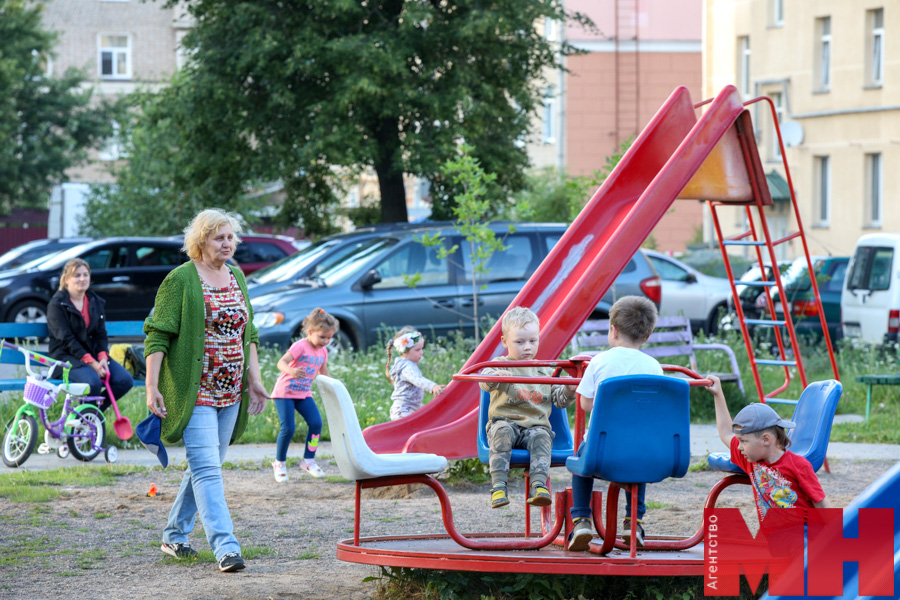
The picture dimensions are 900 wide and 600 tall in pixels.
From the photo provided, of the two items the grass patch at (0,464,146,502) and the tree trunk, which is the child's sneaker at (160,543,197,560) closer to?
the grass patch at (0,464,146,502)

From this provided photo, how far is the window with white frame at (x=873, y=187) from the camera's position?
3139 cm

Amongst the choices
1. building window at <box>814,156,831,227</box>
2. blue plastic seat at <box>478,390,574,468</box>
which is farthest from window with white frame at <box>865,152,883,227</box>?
blue plastic seat at <box>478,390,574,468</box>

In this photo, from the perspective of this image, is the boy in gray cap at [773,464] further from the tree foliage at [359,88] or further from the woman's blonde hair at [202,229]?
the tree foliage at [359,88]

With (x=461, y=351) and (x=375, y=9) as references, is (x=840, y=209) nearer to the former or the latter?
(x=375, y=9)

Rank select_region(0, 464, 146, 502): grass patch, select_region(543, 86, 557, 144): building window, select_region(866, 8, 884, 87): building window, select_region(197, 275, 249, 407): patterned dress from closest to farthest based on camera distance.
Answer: select_region(197, 275, 249, 407): patterned dress → select_region(0, 464, 146, 502): grass patch → select_region(866, 8, 884, 87): building window → select_region(543, 86, 557, 144): building window

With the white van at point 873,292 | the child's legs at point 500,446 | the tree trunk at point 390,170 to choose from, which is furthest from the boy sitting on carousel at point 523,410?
the tree trunk at point 390,170

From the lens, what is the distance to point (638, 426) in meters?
4.73

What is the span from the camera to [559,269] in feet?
28.0

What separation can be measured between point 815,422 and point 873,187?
2808 centimetres

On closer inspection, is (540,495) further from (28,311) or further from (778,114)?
(778,114)

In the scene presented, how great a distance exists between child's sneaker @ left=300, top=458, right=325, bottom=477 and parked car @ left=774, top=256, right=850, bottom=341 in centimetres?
800

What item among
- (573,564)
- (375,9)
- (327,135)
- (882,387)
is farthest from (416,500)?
(375,9)

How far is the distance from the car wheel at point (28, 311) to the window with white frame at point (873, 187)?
21.0 m

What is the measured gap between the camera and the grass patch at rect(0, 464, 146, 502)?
814 cm
